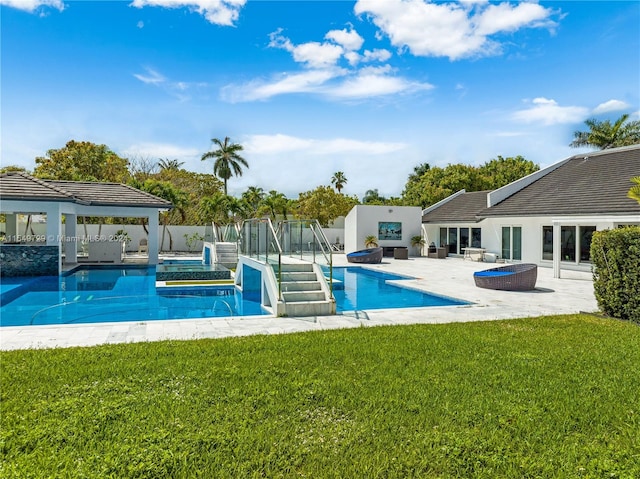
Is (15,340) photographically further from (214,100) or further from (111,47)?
(214,100)

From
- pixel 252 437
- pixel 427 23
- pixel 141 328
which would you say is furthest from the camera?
pixel 427 23

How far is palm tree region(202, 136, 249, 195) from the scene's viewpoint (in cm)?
4741

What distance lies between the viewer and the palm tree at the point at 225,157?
4741cm

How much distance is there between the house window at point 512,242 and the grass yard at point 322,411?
17.5 metres

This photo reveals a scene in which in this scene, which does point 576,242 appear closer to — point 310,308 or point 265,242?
point 265,242

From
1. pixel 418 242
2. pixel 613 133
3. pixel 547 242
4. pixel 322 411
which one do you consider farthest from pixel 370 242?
pixel 613 133

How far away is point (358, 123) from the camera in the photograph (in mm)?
19641

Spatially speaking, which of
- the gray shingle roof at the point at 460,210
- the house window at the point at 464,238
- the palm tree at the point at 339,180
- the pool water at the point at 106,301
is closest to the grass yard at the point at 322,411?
the pool water at the point at 106,301

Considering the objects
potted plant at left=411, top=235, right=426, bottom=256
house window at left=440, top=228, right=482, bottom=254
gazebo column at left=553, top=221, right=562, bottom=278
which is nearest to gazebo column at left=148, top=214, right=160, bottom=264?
potted plant at left=411, top=235, right=426, bottom=256

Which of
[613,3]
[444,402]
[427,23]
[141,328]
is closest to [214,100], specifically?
[427,23]

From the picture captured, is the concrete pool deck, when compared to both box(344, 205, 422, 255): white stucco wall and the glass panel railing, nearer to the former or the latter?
the glass panel railing

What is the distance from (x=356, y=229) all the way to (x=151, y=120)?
15122 mm

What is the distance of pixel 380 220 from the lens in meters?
30.6

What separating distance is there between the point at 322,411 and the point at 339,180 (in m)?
60.0
